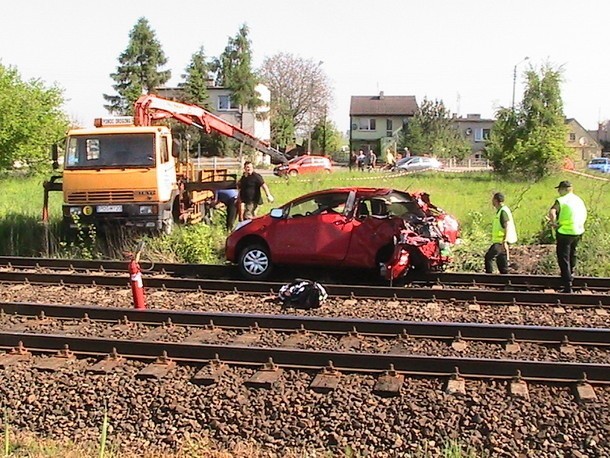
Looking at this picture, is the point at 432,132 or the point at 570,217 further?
the point at 432,132

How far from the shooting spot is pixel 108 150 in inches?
626

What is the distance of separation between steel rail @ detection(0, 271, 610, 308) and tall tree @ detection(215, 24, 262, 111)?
57.7 metres

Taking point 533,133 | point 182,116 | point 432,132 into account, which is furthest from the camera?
point 432,132

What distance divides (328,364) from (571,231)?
5.98m

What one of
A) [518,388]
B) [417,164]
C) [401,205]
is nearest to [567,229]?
[401,205]

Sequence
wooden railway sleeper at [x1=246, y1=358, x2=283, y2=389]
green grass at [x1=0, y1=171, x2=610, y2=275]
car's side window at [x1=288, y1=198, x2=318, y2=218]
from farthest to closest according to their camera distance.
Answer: green grass at [x1=0, y1=171, x2=610, y2=275]
car's side window at [x1=288, y1=198, x2=318, y2=218]
wooden railway sleeper at [x1=246, y1=358, x2=283, y2=389]

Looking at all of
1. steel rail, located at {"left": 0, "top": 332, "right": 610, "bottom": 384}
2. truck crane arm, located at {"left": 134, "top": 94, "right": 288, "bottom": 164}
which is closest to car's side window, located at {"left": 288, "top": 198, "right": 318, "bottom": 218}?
steel rail, located at {"left": 0, "top": 332, "right": 610, "bottom": 384}

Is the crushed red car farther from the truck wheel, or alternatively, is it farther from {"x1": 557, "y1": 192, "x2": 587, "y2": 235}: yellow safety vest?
{"x1": 557, "y1": 192, "x2": 587, "y2": 235}: yellow safety vest

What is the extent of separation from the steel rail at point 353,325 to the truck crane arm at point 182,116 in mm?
8602

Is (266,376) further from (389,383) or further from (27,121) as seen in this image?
(27,121)

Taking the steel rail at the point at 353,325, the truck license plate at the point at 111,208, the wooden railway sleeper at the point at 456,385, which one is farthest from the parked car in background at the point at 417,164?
the wooden railway sleeper at the point at 456,385

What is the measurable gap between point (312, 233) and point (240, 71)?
5820cm

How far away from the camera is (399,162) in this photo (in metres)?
56.4

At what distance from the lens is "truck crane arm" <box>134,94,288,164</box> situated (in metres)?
17.8
